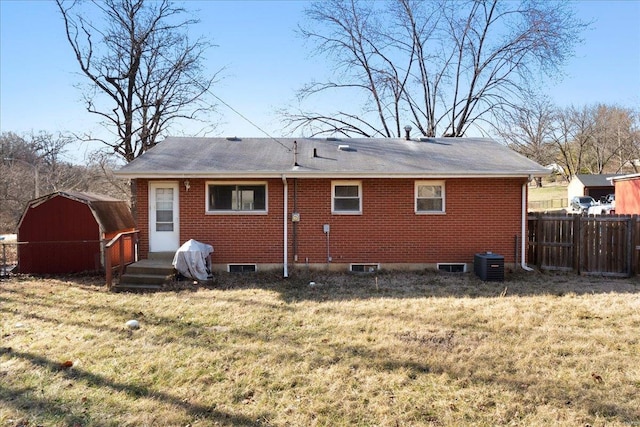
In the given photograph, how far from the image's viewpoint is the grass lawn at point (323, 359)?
366 cm

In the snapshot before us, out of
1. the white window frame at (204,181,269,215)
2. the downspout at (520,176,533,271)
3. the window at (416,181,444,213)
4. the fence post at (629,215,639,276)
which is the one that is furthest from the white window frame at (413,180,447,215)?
the fence post at (629,215,639,276)

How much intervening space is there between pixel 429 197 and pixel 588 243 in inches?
168

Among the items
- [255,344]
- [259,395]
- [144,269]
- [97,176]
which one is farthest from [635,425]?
[97,176]

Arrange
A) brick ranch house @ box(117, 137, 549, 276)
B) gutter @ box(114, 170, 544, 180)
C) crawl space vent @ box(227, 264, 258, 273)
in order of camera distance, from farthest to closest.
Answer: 1. crawl space vent @ box(227, 264, 258, 273)
2. brick ranch house @ box(117, 137, 549, 276)
3. gutter @ box(114, 170, 544, 180)

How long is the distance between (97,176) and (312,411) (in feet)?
78.2

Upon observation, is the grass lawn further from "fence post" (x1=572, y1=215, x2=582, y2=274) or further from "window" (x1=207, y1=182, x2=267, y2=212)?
"window" (x1=207, y1=182, x2=267, y2=212)

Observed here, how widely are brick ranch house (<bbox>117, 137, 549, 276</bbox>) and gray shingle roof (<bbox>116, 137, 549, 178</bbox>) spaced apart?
4.2 inches

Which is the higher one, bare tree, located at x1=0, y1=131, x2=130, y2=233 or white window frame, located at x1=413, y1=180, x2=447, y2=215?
bare tree, located at x1=0, y1=131, x2=130, y2=233

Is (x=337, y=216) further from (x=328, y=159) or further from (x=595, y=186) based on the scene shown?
(x=595, y=186)

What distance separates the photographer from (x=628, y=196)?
19.7m

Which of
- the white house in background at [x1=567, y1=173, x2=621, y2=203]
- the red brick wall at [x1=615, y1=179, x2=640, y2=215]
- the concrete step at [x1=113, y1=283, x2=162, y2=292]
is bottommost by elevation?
the concrete step at [x1=113, y1=283, x2=162, y2=292]

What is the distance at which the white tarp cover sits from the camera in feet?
31.4

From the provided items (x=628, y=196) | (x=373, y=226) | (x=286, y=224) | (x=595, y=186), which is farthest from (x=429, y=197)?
(x=595, y=186)

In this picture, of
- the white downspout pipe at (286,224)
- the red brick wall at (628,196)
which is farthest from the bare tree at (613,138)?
the white downspout pipe at (286,224)
